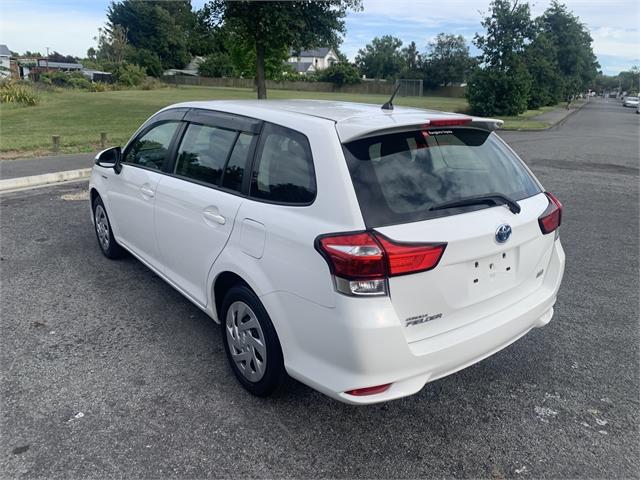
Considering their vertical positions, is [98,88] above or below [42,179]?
above

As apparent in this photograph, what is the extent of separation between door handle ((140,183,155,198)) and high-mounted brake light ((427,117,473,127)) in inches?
88.1

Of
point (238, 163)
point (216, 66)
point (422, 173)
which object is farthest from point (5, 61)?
point (422, 173)

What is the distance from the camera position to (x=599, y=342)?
12.5ft

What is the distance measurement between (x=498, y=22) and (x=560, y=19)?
21.5 meters

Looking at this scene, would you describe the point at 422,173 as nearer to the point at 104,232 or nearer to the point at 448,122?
the point at 448,122

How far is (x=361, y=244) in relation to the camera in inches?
92.5

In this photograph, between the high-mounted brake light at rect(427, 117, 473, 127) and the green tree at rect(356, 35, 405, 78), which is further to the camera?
the green tree at rect(356, 35, 405, 78)

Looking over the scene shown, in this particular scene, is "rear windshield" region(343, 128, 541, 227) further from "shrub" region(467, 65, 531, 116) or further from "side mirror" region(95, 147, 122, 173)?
"shrub" region(467, 65, 531, 116)

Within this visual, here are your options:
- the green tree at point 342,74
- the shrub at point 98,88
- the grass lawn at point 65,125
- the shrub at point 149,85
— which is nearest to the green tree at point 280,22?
the grass lawn at point 65,125

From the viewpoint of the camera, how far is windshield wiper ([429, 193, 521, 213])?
266 centimetres

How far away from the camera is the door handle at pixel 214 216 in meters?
3.10

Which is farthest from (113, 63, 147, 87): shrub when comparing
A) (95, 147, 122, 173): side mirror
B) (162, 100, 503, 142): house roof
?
(162, 100, 503, 142): house roof

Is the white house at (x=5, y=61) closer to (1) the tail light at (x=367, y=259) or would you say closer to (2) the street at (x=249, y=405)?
(2) the street at (x=249, y=405)

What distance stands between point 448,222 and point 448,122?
0.68 m
